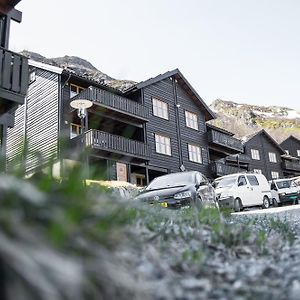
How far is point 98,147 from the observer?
2053 cm

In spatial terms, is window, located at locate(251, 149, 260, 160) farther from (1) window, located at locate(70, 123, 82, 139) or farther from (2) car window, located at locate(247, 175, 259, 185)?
(2) car window, located at locate(247, 175, 259, 185)

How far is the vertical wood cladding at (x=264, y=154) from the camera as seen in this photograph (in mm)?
45219

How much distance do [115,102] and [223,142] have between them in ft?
46.7

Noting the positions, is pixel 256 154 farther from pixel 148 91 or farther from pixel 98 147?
pixel 98 147

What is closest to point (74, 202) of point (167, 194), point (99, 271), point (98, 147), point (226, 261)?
point (99, 271)

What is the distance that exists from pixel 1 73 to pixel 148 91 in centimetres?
1959

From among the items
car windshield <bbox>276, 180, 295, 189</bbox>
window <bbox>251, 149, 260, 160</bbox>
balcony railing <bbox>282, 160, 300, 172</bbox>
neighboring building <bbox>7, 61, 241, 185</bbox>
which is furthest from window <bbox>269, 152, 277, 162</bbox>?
car windshield <bbox>276, 180, 295, 189</bbox>

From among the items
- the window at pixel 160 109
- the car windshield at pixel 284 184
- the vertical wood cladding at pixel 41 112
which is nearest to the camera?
the vertical wood cladding at pixel 41 112

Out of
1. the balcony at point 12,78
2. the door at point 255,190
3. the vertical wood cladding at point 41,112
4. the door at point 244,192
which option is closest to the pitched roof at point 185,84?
the vertical wood cladding at point 41,112

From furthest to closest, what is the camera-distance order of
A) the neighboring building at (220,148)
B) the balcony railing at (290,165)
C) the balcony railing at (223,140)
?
the balcony railing at (290,165) → the balcony railing at (223,140) → the neighboring building at (220,148)

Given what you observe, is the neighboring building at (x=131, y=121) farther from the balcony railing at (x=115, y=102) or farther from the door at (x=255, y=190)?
the door at (x=255, y=190)

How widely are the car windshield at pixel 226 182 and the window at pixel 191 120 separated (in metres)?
14.4

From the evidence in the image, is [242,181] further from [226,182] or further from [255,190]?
[255,190]

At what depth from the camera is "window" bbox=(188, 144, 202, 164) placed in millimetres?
31219
